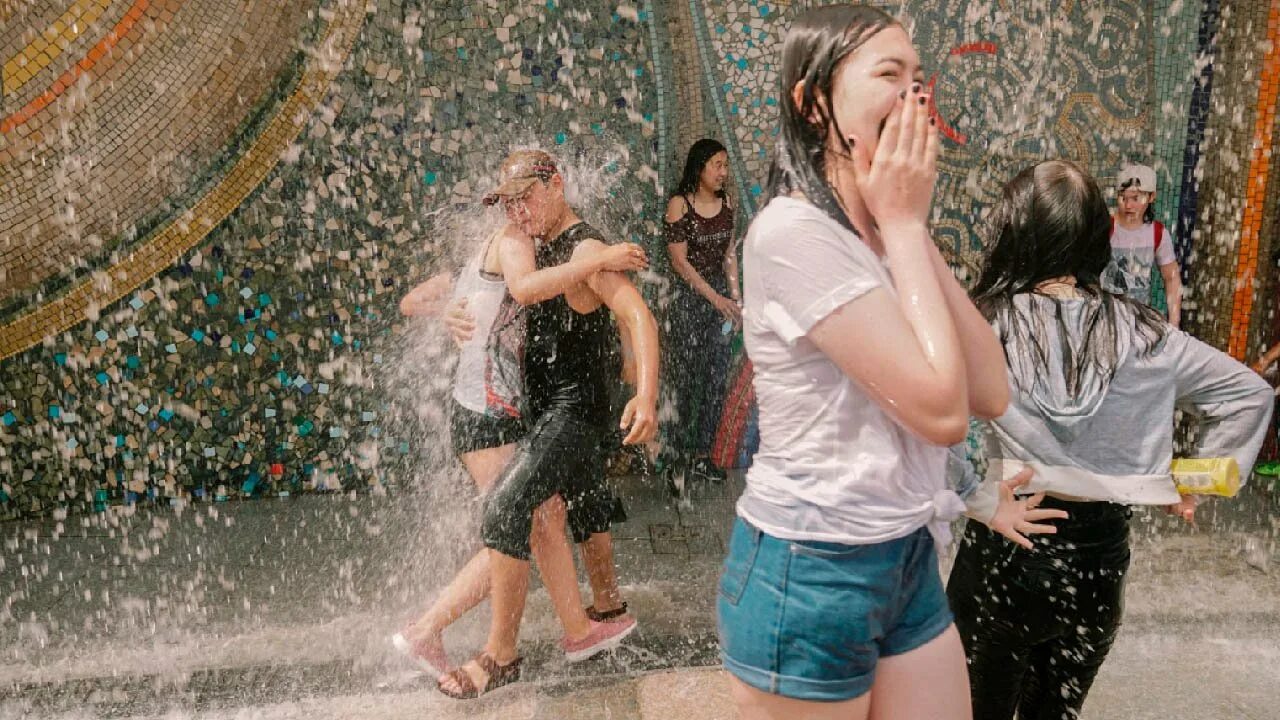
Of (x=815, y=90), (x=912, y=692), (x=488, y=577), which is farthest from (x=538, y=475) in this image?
(x=815, y=90)

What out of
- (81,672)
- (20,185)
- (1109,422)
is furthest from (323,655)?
(20,185)

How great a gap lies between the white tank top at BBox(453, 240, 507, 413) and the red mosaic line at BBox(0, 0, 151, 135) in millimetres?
3157

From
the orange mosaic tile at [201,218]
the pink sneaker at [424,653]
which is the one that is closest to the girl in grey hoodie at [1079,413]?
the pink sneaker at [424,653]

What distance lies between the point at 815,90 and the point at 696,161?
4.15 meters

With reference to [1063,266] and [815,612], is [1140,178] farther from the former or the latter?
[815,612]

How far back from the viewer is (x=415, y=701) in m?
3.43

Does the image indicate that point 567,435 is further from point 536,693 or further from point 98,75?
point 98,75

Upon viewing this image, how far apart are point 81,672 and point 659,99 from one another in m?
4.02

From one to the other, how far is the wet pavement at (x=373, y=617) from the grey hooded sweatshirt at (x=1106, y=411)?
1456 mm

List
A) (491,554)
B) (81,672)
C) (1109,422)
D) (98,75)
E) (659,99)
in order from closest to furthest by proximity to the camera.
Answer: (1109,422), (491,554), (81,672), (98,75), (659,99)

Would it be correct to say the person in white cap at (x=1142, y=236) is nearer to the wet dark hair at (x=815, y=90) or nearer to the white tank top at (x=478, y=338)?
the white tank top at (x=478, y=338)

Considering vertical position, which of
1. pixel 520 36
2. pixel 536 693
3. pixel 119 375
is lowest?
pixel 536 693

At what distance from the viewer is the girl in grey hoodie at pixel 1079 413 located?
2.18 meters

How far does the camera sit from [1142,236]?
5742 millimetres
